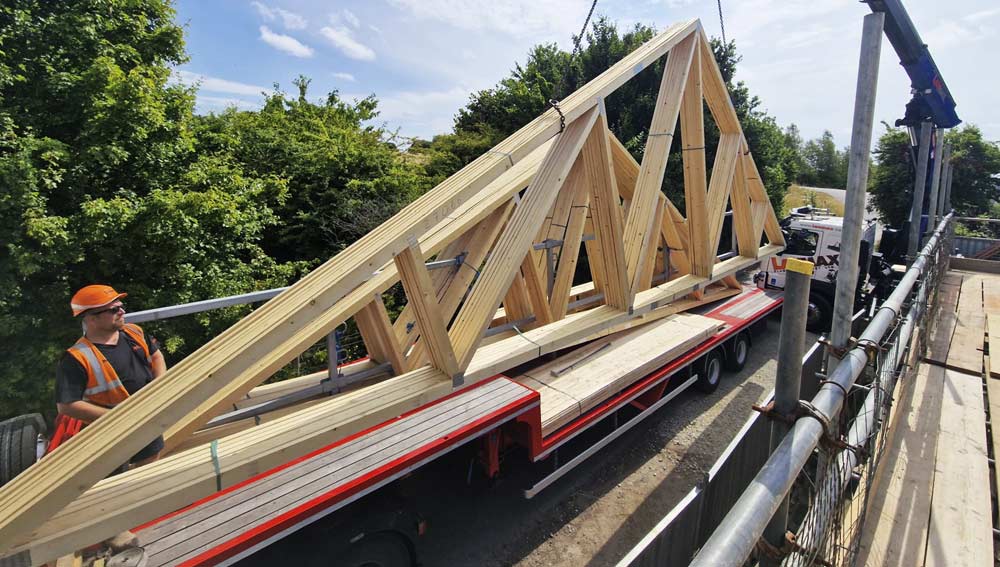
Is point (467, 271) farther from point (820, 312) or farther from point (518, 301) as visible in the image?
point (820, 312)

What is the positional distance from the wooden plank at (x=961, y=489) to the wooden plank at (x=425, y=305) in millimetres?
2466

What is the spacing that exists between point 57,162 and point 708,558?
892 cm

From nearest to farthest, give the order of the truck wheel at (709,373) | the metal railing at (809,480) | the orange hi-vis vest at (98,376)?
1. the metal railing at (809,480)
2. the orange hi-vis vest at (98,376)
3. the truck wheel at (709,373)

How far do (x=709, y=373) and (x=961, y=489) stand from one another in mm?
4178

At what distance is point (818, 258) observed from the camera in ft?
26.7

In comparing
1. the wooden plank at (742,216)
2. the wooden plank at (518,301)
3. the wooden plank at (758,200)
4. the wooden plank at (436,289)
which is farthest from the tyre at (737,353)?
the wooden plank at (436,289)

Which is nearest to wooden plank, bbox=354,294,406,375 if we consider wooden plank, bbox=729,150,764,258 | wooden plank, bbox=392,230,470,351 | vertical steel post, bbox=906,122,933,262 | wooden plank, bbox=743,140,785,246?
wooden plank, bbox=392,230,470,351

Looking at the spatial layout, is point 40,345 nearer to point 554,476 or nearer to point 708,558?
point 554,476

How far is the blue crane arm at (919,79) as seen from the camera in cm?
525

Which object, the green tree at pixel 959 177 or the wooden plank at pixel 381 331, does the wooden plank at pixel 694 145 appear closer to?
the wooden plank at pixel 381 331

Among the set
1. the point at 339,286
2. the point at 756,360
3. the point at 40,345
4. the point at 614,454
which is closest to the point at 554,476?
the point at 614,454

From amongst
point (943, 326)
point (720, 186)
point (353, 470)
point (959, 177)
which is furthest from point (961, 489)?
point (959, 177)

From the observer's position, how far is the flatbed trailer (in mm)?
2338

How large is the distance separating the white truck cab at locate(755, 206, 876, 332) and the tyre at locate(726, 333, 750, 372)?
1811 mm
